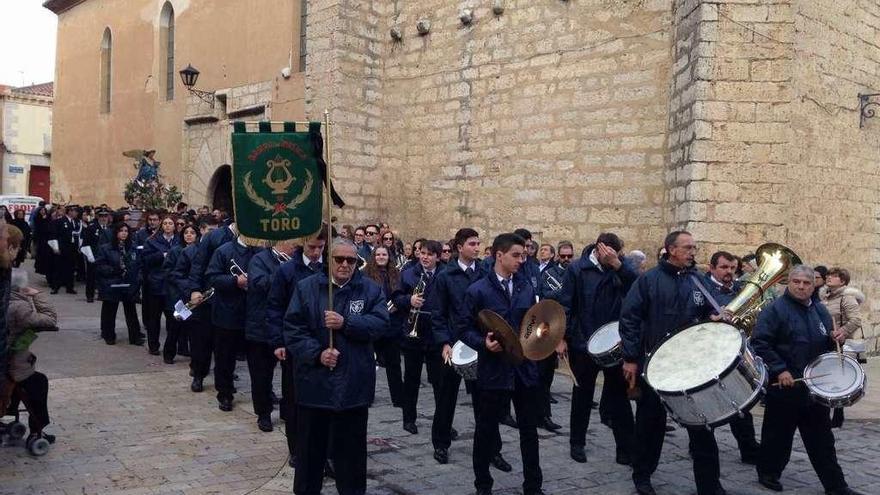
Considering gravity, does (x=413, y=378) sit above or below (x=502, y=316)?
below

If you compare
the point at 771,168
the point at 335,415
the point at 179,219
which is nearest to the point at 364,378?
the point at 335,415

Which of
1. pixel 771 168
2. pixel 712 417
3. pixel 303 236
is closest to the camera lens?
pixel 712 417

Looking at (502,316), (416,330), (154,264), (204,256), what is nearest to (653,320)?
(502,316)

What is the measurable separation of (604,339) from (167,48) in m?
18.0

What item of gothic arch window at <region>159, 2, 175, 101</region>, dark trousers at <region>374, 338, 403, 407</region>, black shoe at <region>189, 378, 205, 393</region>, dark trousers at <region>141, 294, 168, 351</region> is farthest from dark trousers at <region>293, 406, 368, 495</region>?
gothic arch window at <region>159, 2, 175, 101</region>

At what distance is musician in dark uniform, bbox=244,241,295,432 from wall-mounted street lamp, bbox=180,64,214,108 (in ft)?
38.8

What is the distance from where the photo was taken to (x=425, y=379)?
1002cm

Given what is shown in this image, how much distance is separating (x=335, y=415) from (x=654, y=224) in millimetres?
7110

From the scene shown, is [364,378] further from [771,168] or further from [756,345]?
[771,168]

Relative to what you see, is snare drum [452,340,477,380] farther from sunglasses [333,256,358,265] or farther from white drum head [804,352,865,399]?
white drum head [804,352,865,399]

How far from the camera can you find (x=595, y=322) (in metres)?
6.81

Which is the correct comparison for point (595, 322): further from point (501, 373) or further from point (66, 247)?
point (66, 247)

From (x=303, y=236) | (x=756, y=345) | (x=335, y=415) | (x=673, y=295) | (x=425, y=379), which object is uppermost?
(x=303, y=236)

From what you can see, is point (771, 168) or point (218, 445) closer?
point (218, 445)
